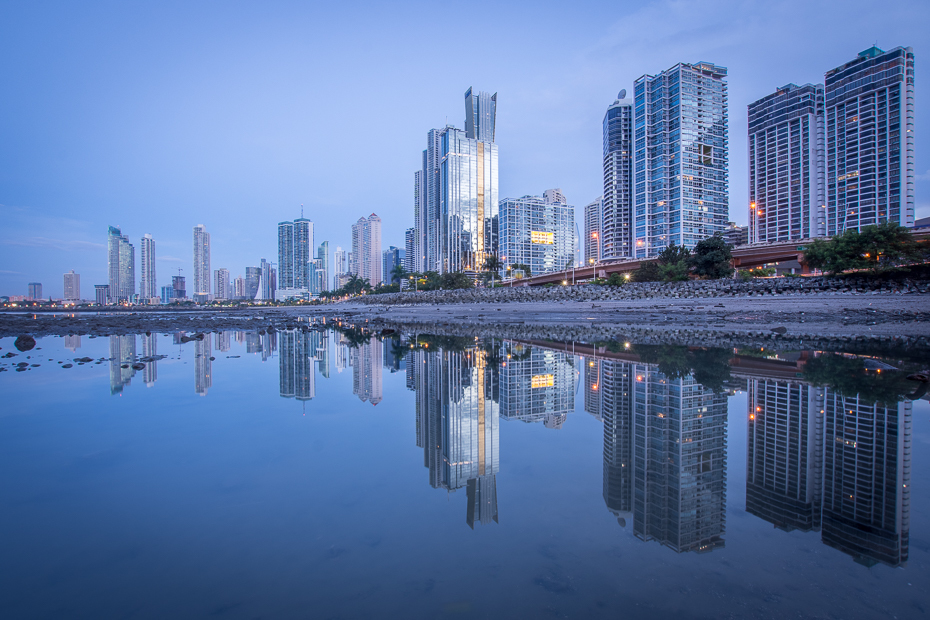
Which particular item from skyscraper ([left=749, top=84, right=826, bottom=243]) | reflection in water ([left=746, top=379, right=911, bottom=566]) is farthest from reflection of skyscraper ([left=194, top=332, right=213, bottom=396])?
skyscraper ([left=749, top=84, right=826, bottom=243])

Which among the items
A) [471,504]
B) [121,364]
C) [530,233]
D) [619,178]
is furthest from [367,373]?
[530,233]

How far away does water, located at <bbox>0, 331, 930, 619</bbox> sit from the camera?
195cm

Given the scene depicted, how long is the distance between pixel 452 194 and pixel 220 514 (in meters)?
169

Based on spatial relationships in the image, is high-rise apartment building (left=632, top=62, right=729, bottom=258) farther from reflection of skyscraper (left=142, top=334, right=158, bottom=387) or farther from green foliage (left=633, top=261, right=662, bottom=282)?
reflection of skyscraper (left=142, top=334, right=158, bottom=387)

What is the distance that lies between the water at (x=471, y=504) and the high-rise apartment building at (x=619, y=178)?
416 feet

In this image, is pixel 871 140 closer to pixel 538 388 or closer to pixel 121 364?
pixel 538 388

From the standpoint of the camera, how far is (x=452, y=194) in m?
166

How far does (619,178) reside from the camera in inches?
4973

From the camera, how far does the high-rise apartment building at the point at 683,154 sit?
10638 cm

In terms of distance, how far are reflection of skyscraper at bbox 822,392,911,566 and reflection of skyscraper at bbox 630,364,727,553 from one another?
632 millimetres

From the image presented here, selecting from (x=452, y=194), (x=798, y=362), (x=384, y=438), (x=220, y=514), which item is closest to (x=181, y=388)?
(x=384, y=438)

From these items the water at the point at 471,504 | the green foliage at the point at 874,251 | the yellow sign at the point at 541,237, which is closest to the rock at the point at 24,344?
the water at the point at 471,504

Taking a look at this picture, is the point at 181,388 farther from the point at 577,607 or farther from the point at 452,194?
the point at 452,194

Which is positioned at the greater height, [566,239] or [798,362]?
[566,239]
